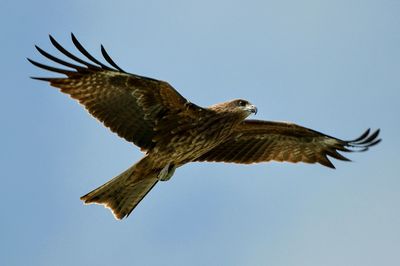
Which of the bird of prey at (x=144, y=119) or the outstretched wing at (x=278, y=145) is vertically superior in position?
the outstretched wing at (x=278, y=145)

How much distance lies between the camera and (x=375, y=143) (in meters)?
13.8

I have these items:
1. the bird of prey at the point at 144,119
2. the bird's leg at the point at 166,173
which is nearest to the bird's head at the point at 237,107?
the bird of prey at the point at 144,119

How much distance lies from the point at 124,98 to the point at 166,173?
1232 mm

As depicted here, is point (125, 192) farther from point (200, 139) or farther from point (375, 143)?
point (375, 143)

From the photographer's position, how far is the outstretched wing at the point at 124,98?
1268 cm

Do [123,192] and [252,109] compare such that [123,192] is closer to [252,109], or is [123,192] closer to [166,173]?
[166,173]

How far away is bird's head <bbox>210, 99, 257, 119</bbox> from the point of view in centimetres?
1328

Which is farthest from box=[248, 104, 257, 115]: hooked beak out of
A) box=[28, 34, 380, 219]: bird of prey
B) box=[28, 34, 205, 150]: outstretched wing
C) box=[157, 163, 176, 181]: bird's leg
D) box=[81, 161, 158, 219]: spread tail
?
box=[81, 161, 158, 219]: spread tail

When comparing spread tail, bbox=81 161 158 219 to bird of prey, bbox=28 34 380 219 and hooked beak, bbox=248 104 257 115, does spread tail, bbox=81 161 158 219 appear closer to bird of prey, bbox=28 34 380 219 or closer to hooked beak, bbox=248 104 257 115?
bird of prey, bbox=28 34 380 219

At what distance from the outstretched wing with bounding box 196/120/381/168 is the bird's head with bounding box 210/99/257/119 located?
1.95ft

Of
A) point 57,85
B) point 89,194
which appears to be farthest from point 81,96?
point 89,194

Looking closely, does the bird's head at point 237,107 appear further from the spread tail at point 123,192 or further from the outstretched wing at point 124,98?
the spread tail at point 123,192

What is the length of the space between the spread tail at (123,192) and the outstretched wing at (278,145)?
1.18 metres

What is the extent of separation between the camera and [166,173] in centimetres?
1317
